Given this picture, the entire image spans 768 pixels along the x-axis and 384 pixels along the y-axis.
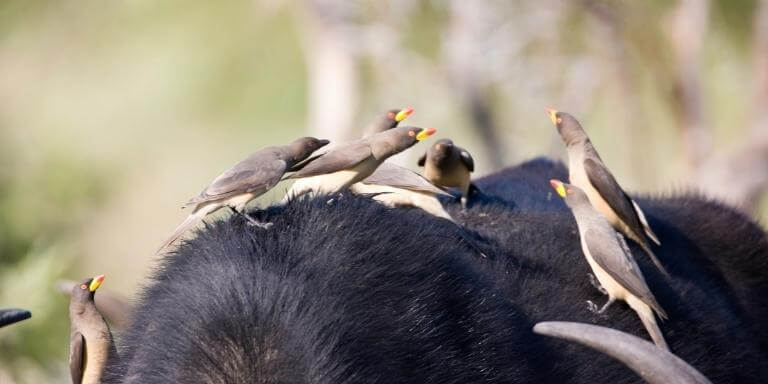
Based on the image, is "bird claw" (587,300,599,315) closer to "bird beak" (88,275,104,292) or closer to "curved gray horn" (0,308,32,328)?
"bird beak" (88,275,104,292)

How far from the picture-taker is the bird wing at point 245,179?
3566 mm

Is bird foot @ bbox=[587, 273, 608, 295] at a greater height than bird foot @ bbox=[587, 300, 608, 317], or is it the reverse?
bird foot @ bbox=[587, 273, 608, 295]

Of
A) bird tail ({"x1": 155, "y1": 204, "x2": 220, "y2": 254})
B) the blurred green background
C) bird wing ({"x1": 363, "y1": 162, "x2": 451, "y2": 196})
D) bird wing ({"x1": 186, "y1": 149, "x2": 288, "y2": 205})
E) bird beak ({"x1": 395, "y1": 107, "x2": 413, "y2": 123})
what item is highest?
bird beak ({"x1": 395, "y1": 107, "x2": 413, "y2": 123})

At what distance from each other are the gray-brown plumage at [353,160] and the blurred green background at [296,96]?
1.59 ft

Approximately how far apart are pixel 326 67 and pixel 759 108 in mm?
6733

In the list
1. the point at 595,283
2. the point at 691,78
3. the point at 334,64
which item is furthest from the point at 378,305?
the point at 334,64

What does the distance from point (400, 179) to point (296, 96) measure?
3067cm

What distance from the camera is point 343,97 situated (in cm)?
1686

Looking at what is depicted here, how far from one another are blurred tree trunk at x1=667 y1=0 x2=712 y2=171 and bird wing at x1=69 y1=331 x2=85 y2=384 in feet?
34.6

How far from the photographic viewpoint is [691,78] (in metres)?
14.1

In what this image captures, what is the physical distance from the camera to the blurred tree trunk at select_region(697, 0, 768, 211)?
11047mm

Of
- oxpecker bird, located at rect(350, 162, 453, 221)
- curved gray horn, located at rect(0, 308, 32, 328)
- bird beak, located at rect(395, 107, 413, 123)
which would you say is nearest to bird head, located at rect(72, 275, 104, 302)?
curved gray horn, located at rect(0, 308, 32, 328)

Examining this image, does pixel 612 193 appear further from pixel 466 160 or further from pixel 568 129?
pixel 466 160

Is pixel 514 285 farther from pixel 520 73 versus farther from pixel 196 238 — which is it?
pixel 520 73
